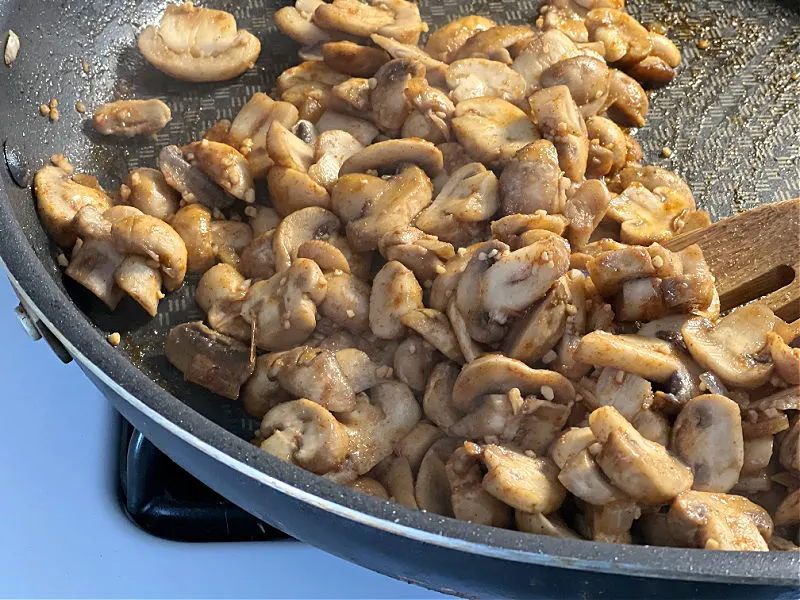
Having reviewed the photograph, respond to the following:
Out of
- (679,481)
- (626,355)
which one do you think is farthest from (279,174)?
(679,481)

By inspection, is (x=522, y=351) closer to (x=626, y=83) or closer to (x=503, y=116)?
(x=503, y=116)

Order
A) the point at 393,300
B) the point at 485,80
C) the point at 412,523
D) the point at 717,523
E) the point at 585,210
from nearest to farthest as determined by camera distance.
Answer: the point at 412,523 → the point at 717,523 → the point at 393,300 → the point at 585,210 → the point at 485,80

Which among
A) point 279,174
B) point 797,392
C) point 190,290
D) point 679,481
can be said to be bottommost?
point 190,290

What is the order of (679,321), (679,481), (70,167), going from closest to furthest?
1. (679,481)
2. (679,321)
3. (70,167)

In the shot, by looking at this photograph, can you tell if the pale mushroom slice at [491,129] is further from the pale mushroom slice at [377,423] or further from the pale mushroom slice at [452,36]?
the pale mushroom slice at [377,423]

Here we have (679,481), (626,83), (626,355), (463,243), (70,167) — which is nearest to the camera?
(679,481)

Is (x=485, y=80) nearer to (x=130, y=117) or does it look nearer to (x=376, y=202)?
(x=376, y=202)

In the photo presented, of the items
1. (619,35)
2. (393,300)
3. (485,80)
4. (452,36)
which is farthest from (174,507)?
(619,35)
